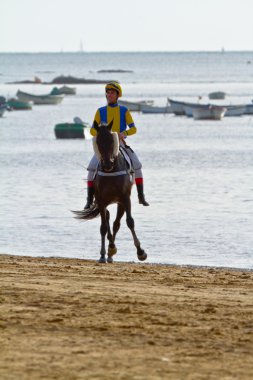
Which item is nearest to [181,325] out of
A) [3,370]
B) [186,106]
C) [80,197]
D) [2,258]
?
[3,370]

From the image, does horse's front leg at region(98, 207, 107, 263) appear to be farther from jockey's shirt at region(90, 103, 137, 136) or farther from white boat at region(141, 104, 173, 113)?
white boat at region(141, 104, 173, 113)

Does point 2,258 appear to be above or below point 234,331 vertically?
below

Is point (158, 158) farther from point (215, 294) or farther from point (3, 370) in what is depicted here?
point (3, 370)

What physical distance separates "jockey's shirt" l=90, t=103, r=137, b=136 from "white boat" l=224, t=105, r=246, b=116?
75.1 meters

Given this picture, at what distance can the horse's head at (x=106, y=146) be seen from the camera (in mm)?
17500

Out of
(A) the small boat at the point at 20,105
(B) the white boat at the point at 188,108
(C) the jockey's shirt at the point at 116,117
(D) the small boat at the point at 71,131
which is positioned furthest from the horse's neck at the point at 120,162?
(A) the small boat at the point at 20,105

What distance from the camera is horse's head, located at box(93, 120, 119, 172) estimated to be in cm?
1750

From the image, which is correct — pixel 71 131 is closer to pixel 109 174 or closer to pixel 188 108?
pixel 188 108

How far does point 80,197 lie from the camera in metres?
34.7

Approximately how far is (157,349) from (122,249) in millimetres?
13100

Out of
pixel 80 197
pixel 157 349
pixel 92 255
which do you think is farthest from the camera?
pixel 80 197

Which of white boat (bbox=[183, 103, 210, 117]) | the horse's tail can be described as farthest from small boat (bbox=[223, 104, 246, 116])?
the horse's tail

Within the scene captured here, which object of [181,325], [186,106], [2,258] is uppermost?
[181,325]

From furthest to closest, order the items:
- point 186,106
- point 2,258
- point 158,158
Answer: point 186,106
point 158,158
point 2,258
